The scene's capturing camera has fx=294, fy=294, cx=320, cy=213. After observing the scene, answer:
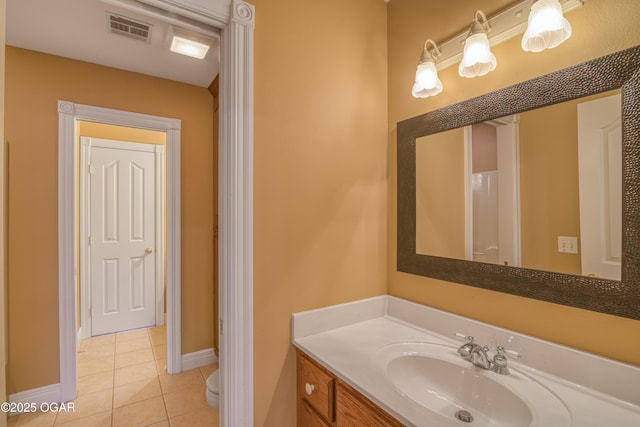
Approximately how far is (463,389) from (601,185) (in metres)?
0.82

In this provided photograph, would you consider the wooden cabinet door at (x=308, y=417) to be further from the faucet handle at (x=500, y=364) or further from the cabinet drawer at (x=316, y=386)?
the faucet handle at (x=500, y=364)

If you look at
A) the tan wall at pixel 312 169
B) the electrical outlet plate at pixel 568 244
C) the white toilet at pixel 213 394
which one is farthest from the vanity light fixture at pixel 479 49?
the white toilet at pixel 213 394

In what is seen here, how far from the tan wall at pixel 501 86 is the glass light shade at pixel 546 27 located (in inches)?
2.6

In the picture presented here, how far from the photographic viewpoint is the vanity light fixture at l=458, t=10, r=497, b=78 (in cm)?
110

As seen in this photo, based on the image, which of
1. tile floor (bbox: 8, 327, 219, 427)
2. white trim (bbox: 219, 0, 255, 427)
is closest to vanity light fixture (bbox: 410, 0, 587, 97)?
white trim (bbox: 219, 0, 255, 427)

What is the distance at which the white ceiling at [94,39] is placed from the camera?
164 centimetres

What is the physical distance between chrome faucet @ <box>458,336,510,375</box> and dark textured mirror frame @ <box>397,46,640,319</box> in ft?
0.77

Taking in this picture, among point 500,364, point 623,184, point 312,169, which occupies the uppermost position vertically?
point 312,169

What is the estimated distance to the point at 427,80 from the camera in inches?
51.2

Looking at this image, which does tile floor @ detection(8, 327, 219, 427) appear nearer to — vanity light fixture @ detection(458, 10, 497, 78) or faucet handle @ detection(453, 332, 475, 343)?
faucet handle @ detection(453, 332, 475, 343)

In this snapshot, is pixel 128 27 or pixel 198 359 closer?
pixel 128 27

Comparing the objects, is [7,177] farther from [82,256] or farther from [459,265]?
[459,265]

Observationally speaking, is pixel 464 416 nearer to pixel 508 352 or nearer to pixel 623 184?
pixel 508 352

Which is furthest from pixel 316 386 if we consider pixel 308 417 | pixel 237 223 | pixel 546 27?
pixel 546 27
